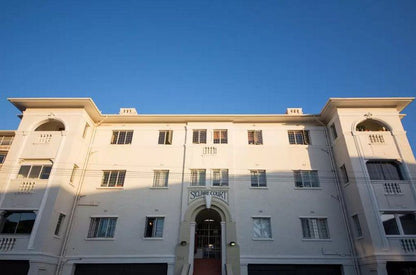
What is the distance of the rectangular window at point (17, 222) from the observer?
1770cm

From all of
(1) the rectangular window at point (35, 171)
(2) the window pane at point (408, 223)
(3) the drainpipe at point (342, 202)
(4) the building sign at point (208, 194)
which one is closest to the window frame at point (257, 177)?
(4) the building sign at point (208, 194)

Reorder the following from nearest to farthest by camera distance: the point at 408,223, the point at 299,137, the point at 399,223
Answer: the point at 399,223 → the point at 408,223 → the point at 299,137

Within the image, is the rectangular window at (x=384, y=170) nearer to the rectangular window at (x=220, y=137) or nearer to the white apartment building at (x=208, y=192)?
the white apartment building at (x=208, y=192)

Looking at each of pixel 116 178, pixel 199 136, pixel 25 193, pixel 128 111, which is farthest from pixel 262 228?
pixel 25 193

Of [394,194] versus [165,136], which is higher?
[165,136]

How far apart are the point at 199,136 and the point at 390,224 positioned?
15.3 meters

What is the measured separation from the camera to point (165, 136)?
23.0m

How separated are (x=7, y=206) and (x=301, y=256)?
68.6 feet

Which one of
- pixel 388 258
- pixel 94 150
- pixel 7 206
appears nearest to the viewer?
pixel 388 258

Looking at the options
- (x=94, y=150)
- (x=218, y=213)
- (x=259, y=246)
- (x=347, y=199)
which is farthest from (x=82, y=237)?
(x=347, y=199)

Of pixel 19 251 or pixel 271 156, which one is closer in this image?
pixel 19 251

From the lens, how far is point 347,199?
19.2 metres

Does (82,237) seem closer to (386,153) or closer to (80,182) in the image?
(80,182)

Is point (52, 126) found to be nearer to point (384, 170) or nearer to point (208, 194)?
Answer: point (208, 194)
